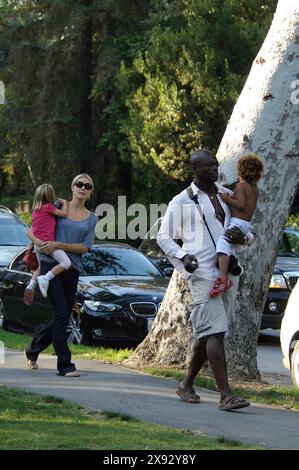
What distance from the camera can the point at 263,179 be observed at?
11.0m

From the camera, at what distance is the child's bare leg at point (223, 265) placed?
8922mm

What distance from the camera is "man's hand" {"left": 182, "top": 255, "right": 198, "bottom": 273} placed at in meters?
8.85

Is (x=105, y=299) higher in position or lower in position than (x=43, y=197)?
lower

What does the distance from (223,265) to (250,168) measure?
2.71 ft

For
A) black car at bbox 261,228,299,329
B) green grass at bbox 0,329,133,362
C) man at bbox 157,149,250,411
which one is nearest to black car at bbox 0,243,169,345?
green grass at bbox 0,329,133,362

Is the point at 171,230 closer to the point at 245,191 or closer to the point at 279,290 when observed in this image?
the point at 245,191

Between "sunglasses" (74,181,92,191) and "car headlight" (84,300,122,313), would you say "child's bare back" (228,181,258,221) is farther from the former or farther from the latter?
"car headlight" (84,300,122,313)

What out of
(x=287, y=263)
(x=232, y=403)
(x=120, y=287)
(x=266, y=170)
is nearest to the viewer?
(x=232, y=403)

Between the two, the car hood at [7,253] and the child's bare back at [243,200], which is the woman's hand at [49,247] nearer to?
the child's bare back at [243,200]

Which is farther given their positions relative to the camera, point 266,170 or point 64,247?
point 266,170

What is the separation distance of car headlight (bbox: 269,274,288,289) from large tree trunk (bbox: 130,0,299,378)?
6419 millimetres

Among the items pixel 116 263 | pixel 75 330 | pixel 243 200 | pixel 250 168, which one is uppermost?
pixel 250 168

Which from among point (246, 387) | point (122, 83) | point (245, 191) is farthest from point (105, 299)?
point (122, 83)

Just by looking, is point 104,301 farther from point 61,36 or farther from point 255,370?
point 61,36
